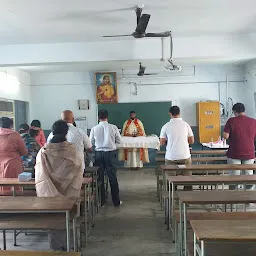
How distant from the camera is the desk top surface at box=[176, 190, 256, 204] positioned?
8.01ft

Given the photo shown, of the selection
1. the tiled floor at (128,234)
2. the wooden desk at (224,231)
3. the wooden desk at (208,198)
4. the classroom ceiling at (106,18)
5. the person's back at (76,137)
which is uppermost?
the classroom ceiling at (106,18)

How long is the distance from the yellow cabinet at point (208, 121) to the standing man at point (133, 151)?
159 centimetres

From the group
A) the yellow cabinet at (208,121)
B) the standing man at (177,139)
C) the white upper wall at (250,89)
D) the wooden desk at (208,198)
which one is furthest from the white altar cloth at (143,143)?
the wooden desk at (208,198)

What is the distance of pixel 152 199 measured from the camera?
17.7 ft

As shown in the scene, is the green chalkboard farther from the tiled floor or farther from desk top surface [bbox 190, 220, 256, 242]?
desk top surface [bbox 190, 220, 256, 242]

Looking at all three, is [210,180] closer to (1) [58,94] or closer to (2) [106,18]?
(2) [106,18]

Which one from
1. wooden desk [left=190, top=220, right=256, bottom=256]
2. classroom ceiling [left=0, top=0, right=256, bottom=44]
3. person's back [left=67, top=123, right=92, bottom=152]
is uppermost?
classroom ceiling [left=0, top=0, right=256, bottom=44]

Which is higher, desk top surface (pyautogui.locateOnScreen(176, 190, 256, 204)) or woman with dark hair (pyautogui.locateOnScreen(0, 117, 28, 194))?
woman with dark hair (pyautogui.locateOnScreen(0, 117, 28, 194))

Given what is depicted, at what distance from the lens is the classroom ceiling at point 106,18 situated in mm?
3844

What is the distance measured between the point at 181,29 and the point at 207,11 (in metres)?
0.84

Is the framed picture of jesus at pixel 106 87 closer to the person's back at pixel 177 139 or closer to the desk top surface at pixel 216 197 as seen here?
the person's back at pixel 177 139

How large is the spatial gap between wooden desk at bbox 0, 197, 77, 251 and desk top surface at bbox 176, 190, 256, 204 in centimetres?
93

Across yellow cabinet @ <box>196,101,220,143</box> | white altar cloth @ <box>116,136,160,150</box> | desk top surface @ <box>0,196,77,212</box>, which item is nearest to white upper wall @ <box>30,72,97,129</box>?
white altar cloth @ <box>116,136,160,150</box>

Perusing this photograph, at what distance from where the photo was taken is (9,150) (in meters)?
3.91
